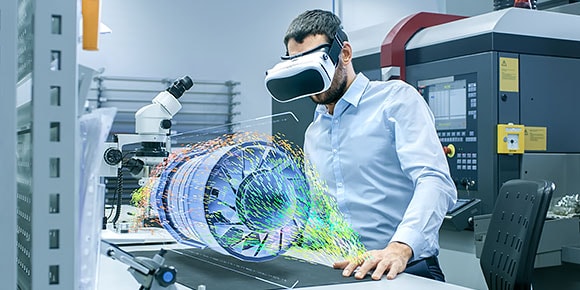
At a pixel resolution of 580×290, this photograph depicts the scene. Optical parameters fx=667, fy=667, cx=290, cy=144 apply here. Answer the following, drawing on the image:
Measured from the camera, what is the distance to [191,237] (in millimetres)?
1514

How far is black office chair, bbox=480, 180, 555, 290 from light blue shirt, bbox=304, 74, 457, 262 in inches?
6.1

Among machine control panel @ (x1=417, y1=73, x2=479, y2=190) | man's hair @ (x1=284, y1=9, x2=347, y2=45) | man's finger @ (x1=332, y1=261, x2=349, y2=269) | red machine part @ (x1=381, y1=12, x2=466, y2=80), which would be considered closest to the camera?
man's finger @ (x1=332, y1=261, x2=349, y2=269)

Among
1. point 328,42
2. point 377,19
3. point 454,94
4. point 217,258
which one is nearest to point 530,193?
point 328,42

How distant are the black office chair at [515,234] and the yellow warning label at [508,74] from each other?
1.04 m

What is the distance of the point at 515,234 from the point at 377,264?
55 centimetres

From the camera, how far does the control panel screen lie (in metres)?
3.05

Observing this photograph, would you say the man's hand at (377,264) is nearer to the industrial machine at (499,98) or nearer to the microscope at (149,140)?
the microscope at (149,140)

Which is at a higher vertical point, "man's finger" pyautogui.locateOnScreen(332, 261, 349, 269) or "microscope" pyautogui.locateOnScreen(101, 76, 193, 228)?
"microscope" pyautogui.locateOnScreen(101, 76, 193, 228)

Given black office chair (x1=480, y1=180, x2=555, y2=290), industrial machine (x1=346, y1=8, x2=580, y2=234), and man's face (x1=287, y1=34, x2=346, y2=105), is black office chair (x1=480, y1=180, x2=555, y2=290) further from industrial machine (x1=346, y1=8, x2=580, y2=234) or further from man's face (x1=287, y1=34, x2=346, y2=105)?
industrial machine (x1=346, y1=8, x2=580, y2=234)

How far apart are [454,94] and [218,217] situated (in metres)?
1.97
